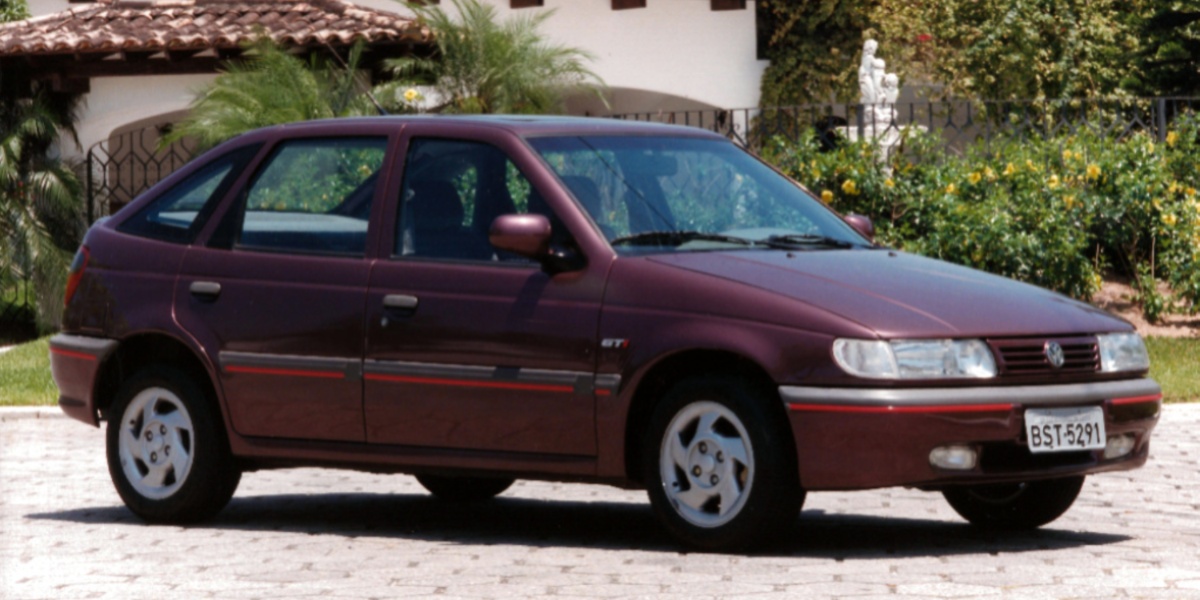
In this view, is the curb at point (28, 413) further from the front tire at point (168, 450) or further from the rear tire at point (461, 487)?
the front tire at point (168, 450)

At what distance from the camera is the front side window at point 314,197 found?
Answer: 887 centimetres

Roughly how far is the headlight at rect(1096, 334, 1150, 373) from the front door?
→ 6.01 feet

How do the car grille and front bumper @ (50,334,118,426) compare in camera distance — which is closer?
the car grille

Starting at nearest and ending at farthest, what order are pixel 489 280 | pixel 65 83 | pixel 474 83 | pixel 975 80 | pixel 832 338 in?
pixel 832 338, pixel 489 280, pixel 474 83, pixel 65 83, pixel 975 80

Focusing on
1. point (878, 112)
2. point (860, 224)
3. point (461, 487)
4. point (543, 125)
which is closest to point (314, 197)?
point (543, 125)

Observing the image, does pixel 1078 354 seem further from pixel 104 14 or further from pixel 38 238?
pixel 104 14

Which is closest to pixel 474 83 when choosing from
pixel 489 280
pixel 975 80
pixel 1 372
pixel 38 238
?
pixel 38 238

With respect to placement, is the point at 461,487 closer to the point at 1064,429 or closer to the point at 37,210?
the point at 1064,429

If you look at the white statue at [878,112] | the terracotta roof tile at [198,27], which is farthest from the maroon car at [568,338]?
the terracotta roof tile at [198,27]

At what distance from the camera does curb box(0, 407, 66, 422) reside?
1536 centimetres

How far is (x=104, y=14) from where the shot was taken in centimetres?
2816

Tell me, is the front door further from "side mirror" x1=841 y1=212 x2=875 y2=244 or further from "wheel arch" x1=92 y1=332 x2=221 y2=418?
"side mirror" x1=841 y1=212 x2=875 y2=244

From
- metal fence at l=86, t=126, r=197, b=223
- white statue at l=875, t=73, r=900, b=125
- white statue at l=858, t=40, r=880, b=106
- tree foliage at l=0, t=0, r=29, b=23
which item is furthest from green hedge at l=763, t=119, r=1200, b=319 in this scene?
tree foliage at l=0, t=0, r=29, b=23

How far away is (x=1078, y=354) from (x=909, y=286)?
64 cm
